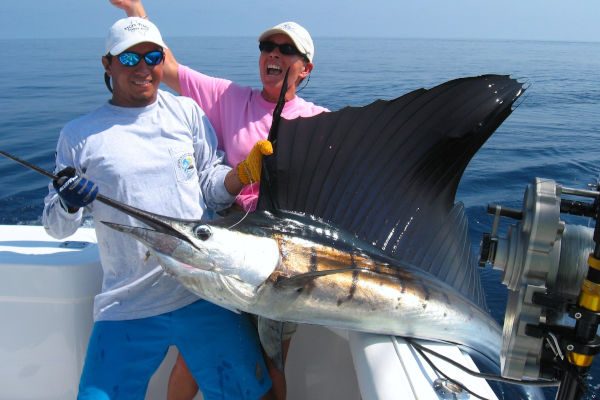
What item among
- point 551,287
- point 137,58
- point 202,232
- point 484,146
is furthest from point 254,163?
point 484,146

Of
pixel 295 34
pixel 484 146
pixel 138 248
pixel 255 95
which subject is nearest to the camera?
pixel 138 248

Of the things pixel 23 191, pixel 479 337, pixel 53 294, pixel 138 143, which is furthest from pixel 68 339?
pixel 23 191

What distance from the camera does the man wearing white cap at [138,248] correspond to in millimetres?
1559

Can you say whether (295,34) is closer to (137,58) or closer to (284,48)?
(284,48)

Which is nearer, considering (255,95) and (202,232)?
(202,232)

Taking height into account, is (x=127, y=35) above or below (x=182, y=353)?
above

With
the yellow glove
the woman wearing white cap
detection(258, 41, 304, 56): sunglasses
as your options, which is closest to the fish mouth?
the yellow glove

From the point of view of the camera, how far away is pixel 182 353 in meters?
1.62

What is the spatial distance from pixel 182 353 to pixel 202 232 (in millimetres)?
489

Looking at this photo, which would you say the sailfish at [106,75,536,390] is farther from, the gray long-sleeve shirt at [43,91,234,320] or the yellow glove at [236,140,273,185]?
the gray long-sleeve shirt at [43,91,234,320]

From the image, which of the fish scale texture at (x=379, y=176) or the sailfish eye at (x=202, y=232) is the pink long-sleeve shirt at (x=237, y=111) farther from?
the sailfish eye at (x=202, y=232)

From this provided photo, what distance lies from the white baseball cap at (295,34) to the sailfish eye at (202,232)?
0.93 meters

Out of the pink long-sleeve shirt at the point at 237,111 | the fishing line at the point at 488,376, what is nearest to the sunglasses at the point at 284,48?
the pink long-sleeve shirt at the point at 237,111

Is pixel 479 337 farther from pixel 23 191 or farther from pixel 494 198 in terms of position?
pixel 23 191
